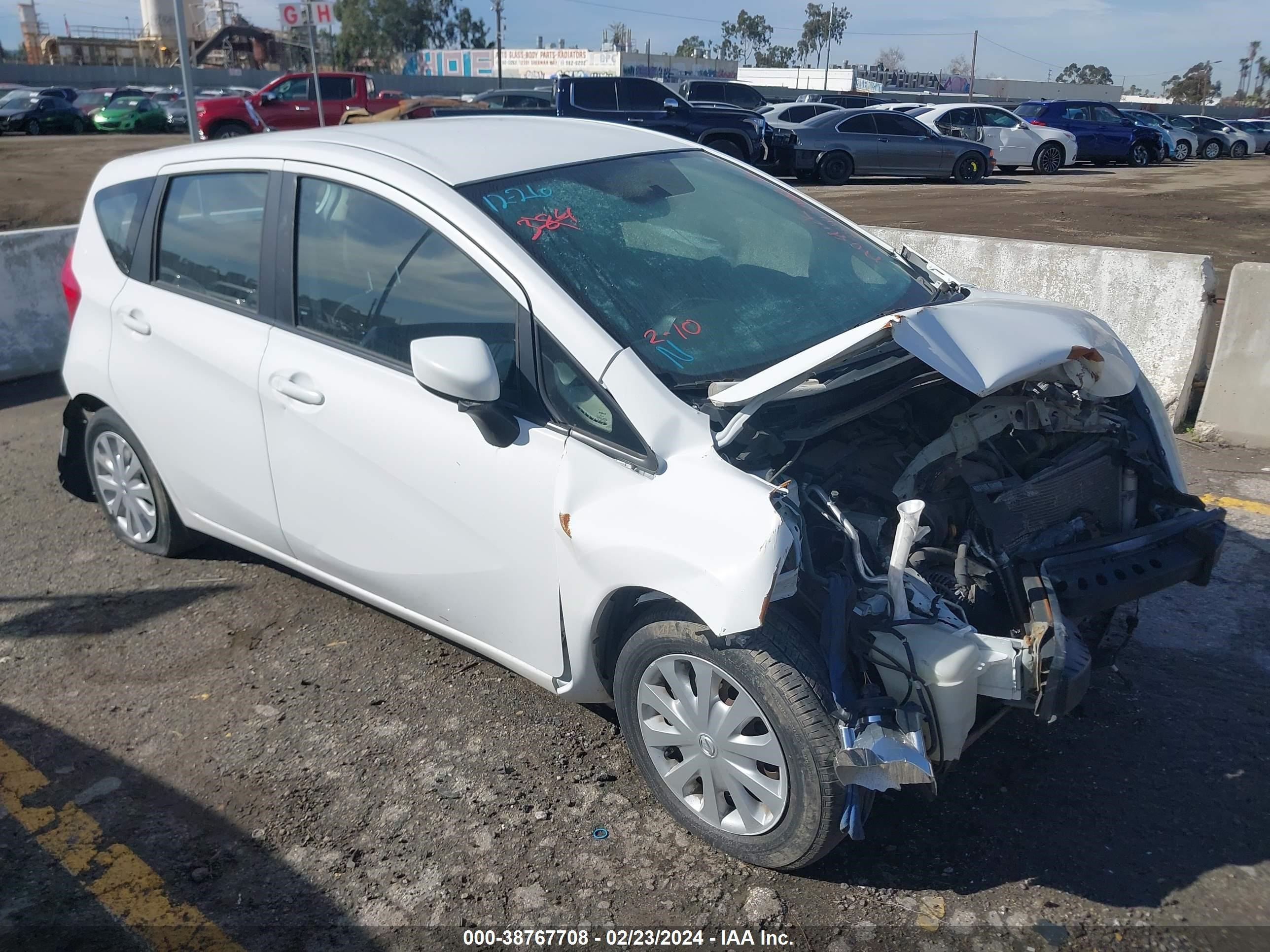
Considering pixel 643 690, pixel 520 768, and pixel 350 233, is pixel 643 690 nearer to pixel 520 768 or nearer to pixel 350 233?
pixel 520 768

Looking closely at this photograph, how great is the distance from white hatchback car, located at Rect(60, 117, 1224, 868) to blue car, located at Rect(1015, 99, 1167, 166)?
2658 centimetres

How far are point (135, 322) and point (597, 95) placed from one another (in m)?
17.2

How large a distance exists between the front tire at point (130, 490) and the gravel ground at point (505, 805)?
0.40 meters

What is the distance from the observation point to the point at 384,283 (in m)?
3.35

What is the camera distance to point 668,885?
8.96 ft

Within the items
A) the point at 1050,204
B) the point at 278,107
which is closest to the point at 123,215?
the point at 1050,204

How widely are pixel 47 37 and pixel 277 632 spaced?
83.8 metres

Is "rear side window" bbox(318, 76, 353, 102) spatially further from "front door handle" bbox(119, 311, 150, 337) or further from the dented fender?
the dented fender

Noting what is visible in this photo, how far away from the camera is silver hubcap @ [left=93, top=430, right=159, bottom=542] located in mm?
4480

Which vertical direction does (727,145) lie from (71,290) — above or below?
below

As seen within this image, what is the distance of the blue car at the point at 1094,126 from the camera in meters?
27.1

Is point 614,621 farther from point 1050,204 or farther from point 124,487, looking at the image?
point 1050,204

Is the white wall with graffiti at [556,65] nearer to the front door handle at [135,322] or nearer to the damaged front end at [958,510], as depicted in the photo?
the front door handle at [135,322]

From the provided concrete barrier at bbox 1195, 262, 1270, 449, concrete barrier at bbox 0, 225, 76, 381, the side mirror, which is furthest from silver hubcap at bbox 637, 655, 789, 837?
concrete barrier at bbox 0, 225, 76, 381
